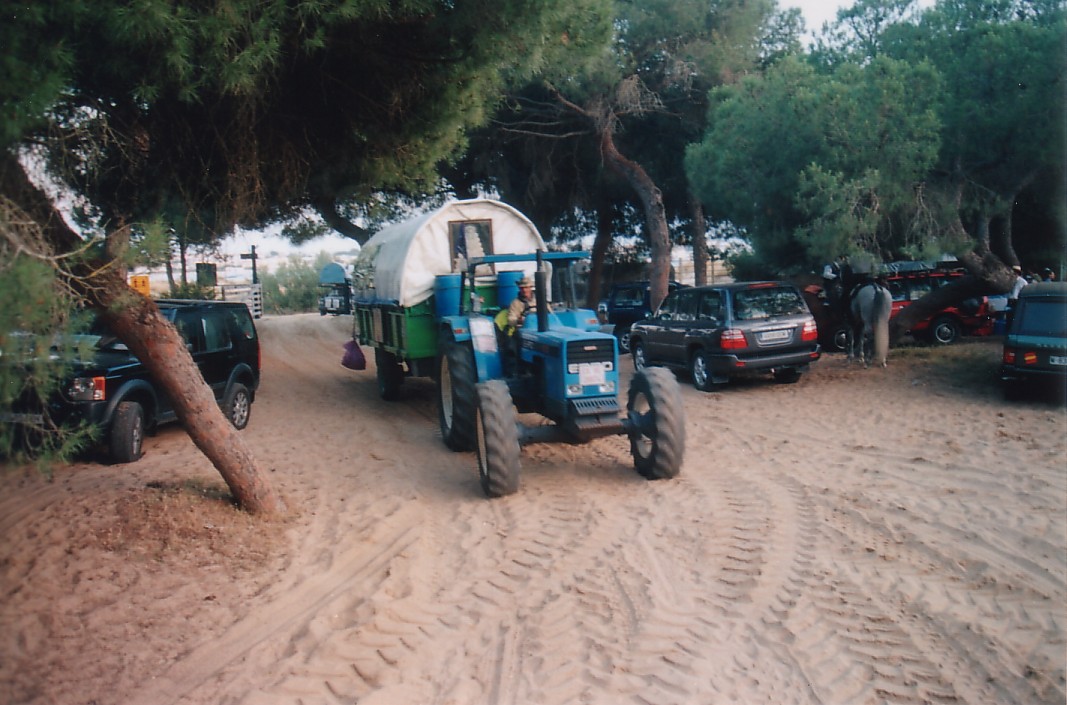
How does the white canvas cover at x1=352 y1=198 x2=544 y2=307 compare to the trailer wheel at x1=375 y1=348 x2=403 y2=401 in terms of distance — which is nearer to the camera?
the white canvas cover at x1=352 y1=198 x2=544 y2=307

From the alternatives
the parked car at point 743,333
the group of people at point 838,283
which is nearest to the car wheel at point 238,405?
the parked car at point 743,333

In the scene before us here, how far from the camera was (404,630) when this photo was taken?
5.30 meters

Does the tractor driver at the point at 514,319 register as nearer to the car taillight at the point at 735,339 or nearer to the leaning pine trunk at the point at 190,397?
the leaning pine trunk at the point at 190,397

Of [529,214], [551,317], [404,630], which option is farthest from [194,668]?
[529,214]

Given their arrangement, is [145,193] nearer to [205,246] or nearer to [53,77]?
[205,246]

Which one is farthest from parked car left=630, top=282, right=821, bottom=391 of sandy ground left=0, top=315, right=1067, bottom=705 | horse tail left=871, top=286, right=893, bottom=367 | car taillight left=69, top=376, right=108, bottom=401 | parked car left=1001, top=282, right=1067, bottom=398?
car taillight left=69, top=376, right=108, bottom=401

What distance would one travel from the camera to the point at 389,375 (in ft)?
44.4

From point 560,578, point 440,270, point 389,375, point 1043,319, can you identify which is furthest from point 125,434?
point 1043,319

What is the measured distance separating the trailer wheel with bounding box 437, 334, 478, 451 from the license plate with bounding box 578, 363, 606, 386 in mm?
1287

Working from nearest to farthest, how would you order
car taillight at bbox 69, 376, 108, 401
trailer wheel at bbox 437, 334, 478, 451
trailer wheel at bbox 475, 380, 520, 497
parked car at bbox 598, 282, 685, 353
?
trailer wheel at bbox 475, 380, 520, 497 < car taillight at bbox 69, 376, 108, 401 < trailer wheel at bbox 437, 334, 478, 451 < parked car at bbox 598, 282, 685, 353

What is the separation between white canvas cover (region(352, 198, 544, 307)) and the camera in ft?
37.0

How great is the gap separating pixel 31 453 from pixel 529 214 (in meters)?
19.1

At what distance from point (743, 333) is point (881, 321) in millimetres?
3063

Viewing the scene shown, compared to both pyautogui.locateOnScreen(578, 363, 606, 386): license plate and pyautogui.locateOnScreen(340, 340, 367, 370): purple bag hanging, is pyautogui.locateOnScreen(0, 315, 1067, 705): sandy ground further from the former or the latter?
pyautogui.locateOnScreen(340, 340, 367, 370): purple bag hanging
